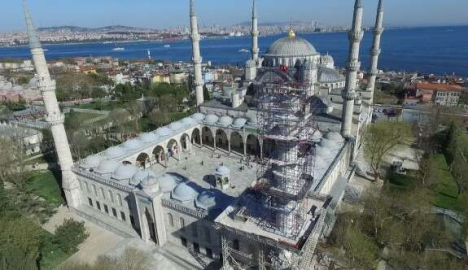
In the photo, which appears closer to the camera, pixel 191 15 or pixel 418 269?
pixel 418 269

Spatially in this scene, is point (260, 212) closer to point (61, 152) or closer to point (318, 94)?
point (61, 152)

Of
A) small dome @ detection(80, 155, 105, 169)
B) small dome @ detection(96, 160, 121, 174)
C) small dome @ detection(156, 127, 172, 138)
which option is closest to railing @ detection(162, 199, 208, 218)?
small dome @ detection(96, 160, 121, 174)

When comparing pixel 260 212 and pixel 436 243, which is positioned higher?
pixel 260 212

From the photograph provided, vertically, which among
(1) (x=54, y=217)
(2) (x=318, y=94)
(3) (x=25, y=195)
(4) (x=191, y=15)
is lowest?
(1) (x=54, y=217)

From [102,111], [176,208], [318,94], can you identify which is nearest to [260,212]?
[176,208]

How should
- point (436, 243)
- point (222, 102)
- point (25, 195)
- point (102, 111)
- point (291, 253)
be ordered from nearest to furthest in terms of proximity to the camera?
1. point (291, 253)
2. point (436, 243)
3. point (25, 195)
4. point (222, 102)
5. point (102, 111)

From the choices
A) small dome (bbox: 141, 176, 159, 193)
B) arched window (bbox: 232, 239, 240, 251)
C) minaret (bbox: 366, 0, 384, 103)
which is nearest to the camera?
arched window (bbox: 232, 239, 240, 251)

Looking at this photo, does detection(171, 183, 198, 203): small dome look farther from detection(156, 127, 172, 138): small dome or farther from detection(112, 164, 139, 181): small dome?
detection(156, 127, 172, 138): small dome
